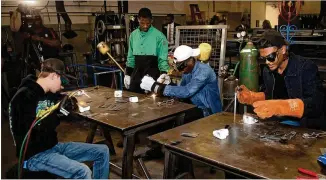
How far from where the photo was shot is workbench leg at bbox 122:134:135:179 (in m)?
2.18

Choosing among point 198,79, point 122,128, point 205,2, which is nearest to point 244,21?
point 205,2

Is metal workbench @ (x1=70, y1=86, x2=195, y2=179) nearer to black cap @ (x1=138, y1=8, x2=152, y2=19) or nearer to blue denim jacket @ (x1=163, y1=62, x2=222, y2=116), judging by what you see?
blue denim jacket @ (x1=163, y1=62, x2=222, y2=116)

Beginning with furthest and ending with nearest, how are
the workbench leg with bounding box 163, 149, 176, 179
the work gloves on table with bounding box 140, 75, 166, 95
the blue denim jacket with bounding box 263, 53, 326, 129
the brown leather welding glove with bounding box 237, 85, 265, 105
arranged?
the work gloves on table with bounding box 140, 75, 166, 95 → the brown leather welding glove with bounding box 237, 85, 265, 105 → the blue denim jacket with bounding box 263, 53, 326, 129 → the workbench leg with bounding box 163, 149, 176, 179

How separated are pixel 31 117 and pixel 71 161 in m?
0.39

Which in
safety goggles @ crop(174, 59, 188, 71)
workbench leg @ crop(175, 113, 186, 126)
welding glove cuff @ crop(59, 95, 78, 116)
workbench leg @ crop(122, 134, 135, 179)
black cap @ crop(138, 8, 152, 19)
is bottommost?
workbench leg @ crop(122, 134, 135, 179)

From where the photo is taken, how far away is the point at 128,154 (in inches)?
90.1

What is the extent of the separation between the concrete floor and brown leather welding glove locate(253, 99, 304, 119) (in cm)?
115

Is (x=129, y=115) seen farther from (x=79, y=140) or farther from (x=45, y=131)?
(x=79, y=140)

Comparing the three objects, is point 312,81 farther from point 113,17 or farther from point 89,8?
point 89,8

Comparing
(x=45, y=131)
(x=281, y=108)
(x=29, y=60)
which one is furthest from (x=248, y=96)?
(x=29, y=60)

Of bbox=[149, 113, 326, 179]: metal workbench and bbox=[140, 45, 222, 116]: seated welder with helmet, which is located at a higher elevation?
bbox=[140, 45, 222, 116]: seated welder with helmet

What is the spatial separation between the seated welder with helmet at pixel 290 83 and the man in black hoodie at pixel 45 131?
50.2 inches

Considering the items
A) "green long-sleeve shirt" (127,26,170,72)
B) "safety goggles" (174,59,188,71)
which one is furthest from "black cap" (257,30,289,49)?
"green long-sleeve shirt" (127,26,170,72)

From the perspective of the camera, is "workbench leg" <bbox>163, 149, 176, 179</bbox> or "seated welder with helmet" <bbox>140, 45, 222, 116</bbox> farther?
"seated welder with helmet" <bbox>140, 45, 222, 116</bbox>
